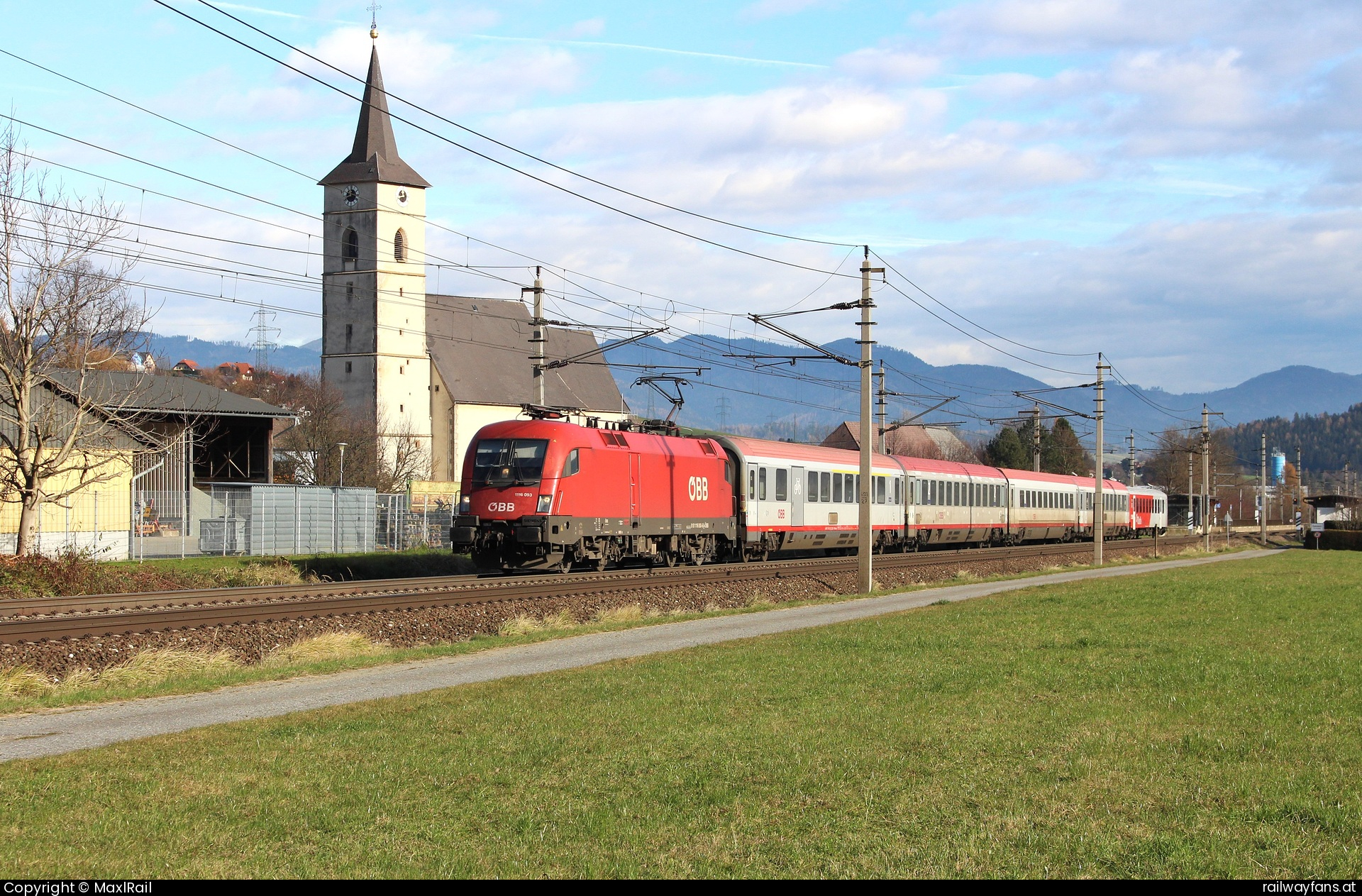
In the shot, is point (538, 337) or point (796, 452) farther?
point (796, 452)

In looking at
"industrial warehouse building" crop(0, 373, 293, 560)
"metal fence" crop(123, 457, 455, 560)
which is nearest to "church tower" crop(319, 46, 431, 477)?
"industrial warehouse building" crop(0, 373, 293, 560)

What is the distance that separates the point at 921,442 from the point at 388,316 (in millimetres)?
76724

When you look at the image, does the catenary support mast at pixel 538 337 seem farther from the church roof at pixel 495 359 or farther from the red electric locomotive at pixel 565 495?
the church roof at pixel 495 359

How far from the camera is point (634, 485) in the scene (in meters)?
30.1

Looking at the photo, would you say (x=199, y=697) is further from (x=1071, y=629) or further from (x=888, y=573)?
(x=888, y=573)

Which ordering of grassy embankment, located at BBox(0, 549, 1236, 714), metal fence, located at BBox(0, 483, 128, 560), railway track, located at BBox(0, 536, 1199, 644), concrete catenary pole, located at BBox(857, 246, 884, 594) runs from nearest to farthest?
grassy embankment, located at BBox(0, 549, 1236, 714) → railway track, located at BBox(0, 536, 1199, 644) → concrete catenary pole, located at BBox(857, 246, 884, 594) → metal fence, located at BBox(0, 483, 128, 560)

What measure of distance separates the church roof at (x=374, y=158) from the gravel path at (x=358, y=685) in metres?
74.9

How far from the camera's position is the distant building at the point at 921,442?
134 meters

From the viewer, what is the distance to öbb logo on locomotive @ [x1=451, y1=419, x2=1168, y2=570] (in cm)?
2716

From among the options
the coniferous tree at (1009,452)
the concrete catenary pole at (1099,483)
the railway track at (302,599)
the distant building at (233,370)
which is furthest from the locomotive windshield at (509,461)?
the distant building at (233,370)

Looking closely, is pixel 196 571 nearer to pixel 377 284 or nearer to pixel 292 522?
pixel 292 522

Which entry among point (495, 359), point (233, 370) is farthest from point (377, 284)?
point (233, 370)

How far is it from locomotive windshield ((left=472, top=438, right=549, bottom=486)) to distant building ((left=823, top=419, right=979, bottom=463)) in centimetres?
10015

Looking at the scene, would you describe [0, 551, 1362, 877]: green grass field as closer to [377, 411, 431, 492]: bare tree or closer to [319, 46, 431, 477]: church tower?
[377, 411, 431, 492]: bare tree
